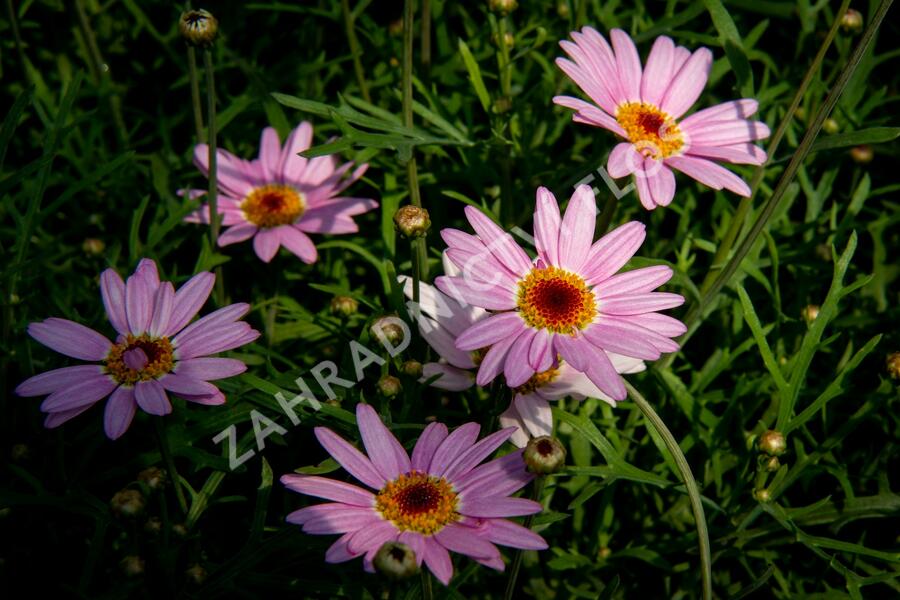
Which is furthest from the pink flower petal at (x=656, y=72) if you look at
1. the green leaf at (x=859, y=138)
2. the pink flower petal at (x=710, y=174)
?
the green leaf at (x=859, y=138)

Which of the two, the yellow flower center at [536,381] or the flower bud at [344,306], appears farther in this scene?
the flower bud at [344,306]

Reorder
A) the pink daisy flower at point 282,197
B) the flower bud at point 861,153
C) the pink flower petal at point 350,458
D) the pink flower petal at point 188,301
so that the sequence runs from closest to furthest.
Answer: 1. the pink flower petal at point 350,458
2. the pink flower petal at point 188,301
3. the pink daisy flower at point 282,197
4. the flower bud at point 861,153

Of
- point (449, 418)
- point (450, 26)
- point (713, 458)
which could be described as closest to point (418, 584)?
point (449, 418)

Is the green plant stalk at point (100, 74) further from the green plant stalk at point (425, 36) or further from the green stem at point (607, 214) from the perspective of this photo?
the green stem at point (607, 214)

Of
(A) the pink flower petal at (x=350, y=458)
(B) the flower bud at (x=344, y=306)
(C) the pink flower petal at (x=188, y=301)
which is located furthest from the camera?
(B) the flower bud at (x=344, y=306)

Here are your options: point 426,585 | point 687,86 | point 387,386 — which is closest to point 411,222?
point 387,386

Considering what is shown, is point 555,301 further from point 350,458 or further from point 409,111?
point 409,111
